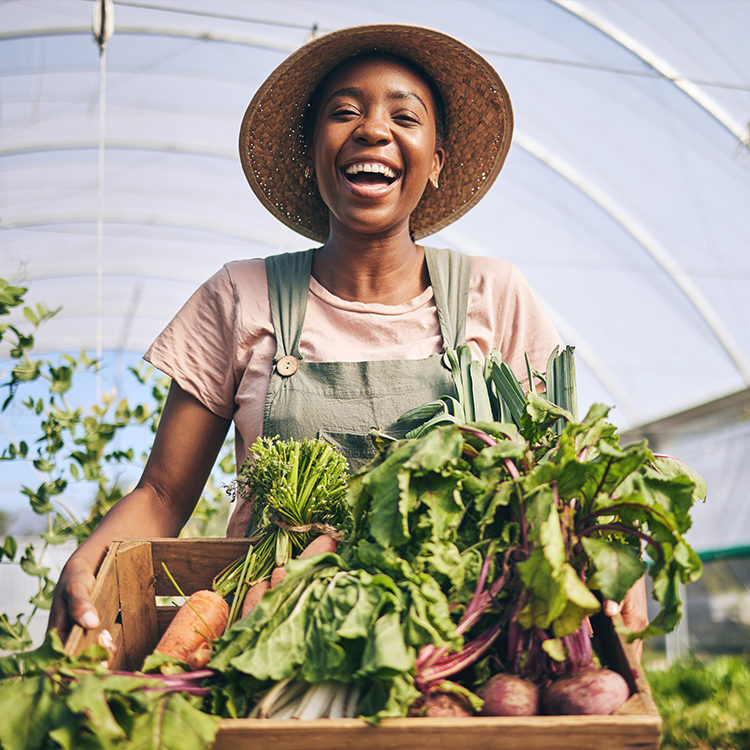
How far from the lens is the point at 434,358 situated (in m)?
1.91

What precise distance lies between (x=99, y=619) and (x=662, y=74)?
26.5ft

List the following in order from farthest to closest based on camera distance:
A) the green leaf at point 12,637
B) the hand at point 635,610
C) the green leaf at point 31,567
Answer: the green leaf at point 31,567
the green leaf at point 12,637
the hand at point 635,610

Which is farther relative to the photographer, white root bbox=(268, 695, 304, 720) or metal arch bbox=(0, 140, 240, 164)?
metal arch bbox=(0, 140, 240, 164)

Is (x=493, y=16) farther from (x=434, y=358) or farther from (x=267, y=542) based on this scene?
(x=267, y=542)

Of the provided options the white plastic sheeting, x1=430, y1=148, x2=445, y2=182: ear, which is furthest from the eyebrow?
the white plastic sheeting

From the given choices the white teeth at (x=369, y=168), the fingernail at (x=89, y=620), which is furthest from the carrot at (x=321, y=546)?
the white teeth at (x=369, y=168)

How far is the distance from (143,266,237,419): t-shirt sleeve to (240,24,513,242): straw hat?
19.4 inches

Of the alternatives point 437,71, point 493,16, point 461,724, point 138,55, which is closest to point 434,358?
point 437,71

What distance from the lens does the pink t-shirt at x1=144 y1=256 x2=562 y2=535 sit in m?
1.97

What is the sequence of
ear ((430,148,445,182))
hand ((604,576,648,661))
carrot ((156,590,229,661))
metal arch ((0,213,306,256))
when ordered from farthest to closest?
metal arch ((0,213,306,256)) < ear ((430,148,445,182)) < carrot ((156,590,229,661)) < hand ((604,576,648,661))

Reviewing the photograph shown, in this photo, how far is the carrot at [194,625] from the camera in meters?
1.39

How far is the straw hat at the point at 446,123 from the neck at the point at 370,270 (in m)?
0.38

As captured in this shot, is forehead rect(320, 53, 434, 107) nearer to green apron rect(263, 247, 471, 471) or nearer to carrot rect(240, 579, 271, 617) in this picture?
green apron rect(263, 247, 471, 471)

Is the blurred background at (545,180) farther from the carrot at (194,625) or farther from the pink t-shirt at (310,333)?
the carrot at (194,625)
